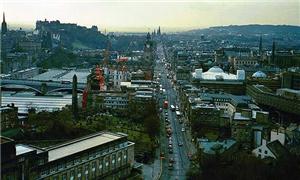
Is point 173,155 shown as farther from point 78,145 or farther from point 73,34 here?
point 73,34

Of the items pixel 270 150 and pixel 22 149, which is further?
pixel 270 150

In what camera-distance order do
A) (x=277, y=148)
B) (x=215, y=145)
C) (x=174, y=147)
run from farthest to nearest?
(x=174, y=147)
(x=215, y=145)
(x=277, y=148)

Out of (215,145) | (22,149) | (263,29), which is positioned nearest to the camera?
(22,149)

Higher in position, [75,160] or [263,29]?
[263,29]

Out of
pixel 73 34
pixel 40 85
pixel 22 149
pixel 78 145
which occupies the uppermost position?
pixel 73 34

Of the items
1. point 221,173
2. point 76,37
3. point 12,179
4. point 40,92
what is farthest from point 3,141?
point 76,37

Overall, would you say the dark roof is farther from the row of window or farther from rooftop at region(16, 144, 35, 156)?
rooftop at region(16, 144, 35, 156)

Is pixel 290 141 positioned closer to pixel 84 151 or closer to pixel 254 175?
pixel 254 175

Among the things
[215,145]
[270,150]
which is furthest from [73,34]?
[270,150]
